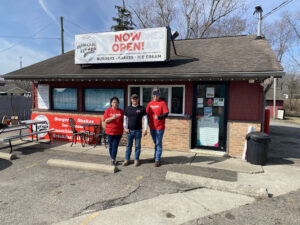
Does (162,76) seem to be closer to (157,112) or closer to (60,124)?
(157,112)

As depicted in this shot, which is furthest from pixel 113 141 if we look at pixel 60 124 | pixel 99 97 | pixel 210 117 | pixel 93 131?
pixel 60 124

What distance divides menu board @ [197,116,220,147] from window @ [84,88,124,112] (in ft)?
9.90

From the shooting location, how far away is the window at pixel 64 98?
27.5 feet

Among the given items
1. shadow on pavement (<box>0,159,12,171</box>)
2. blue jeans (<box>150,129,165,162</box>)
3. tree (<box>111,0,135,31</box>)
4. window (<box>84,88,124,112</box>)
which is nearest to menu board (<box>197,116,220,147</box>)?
blue jeans (<box>150,129,165,162</box>)

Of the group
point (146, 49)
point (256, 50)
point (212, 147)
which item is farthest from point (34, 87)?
point (256, 50)

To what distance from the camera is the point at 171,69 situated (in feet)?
22.3

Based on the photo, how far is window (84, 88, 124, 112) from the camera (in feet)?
25.5

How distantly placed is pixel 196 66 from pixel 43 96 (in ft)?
21.2

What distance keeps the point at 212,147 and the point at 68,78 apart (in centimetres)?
569

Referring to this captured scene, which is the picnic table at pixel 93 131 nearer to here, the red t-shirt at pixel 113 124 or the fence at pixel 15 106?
the red t-shirt at pixel 113 124

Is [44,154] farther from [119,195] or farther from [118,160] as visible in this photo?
[119,195]

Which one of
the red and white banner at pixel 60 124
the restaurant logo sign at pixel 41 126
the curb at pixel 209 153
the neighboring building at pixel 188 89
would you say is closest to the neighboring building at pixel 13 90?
the neighboring building at pixel 188 89

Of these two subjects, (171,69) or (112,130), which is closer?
(112,130)

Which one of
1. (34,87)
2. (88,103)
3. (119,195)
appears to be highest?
(34,87)
